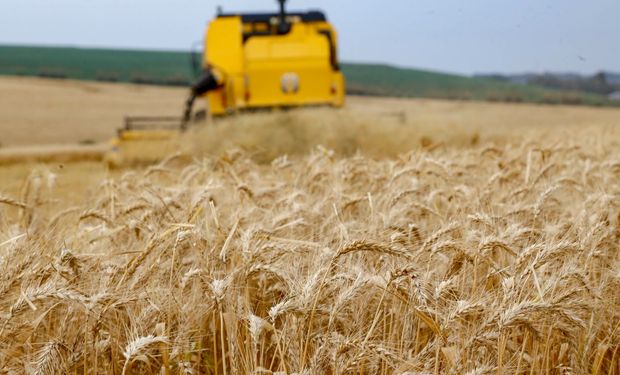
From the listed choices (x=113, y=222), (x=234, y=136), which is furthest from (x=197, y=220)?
(x=234, y=136)

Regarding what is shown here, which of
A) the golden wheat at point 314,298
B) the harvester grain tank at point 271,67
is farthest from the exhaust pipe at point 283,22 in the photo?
the golden wheat at point 314,298

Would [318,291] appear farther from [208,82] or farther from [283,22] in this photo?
[283,22]

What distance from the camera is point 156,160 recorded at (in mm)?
11352

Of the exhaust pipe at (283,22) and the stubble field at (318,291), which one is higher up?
the exhaust pipe at (283,22)

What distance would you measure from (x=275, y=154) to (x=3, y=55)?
6734 centimetres

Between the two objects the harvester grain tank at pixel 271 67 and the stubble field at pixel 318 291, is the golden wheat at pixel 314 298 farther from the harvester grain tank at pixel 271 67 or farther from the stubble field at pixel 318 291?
the harvester grain tank at pixel 271 67

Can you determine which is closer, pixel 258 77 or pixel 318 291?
pixel 318 291

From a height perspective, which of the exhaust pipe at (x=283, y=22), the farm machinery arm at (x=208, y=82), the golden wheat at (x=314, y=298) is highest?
the exhaust pipe at (x=283, y=22)

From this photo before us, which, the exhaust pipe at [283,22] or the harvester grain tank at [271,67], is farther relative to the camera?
the exhaust pipe at [283,22]

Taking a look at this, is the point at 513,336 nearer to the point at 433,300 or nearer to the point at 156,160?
the point at 433,300

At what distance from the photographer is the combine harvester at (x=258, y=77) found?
1131 centimetres

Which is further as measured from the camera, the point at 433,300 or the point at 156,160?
the point at 156,160

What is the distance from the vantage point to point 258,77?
11.3 metres

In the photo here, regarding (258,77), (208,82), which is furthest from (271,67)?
(208,82)
